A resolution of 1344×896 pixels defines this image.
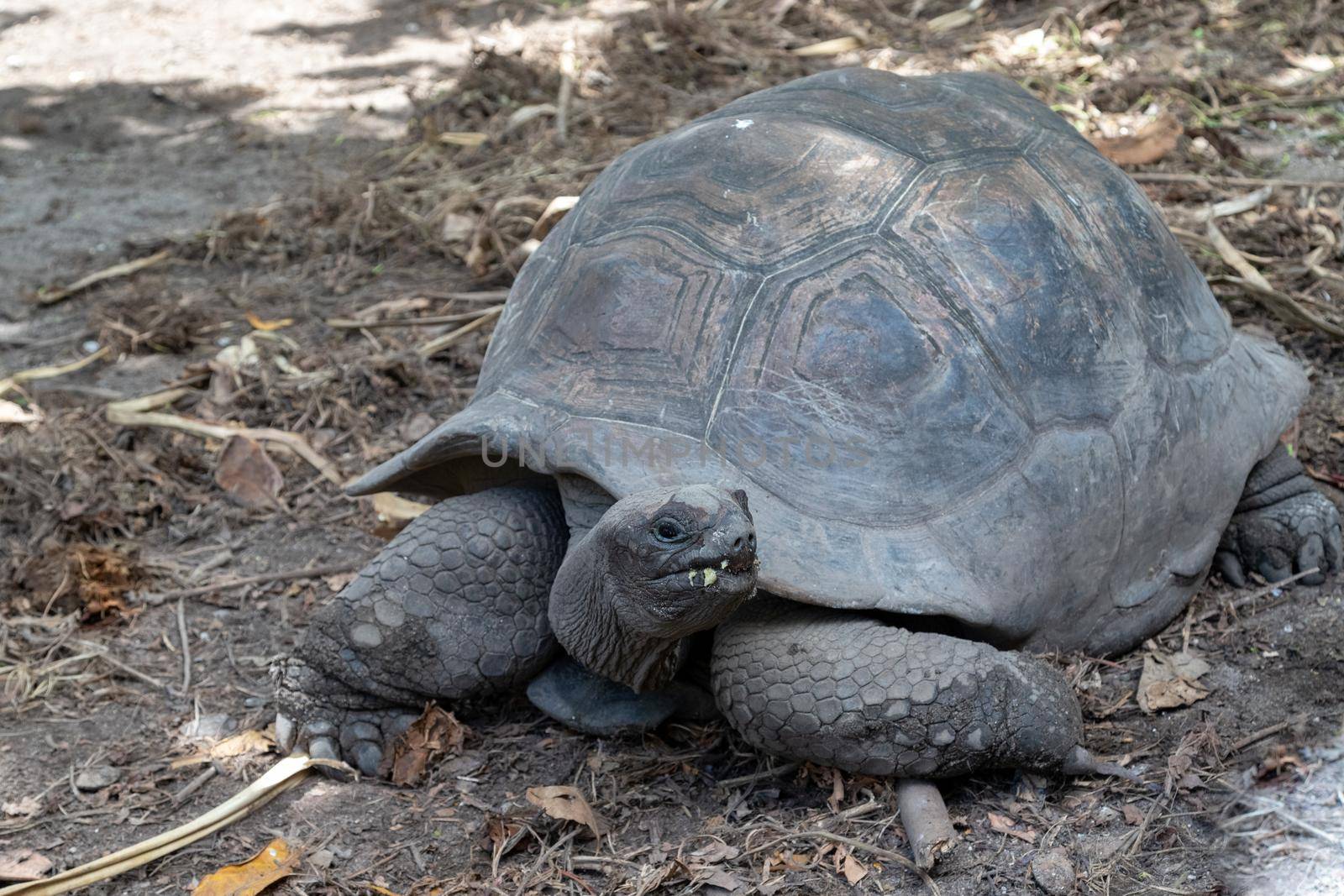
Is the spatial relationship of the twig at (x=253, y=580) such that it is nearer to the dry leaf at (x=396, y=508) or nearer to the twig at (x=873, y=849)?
the dry leaf at (x=396, y=508)

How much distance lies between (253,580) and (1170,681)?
256cm

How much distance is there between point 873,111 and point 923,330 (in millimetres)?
715

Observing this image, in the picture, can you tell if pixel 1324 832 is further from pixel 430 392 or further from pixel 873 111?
pixel 430 392

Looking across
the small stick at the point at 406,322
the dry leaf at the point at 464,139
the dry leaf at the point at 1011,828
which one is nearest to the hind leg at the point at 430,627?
the dry leaf at the point at 1011,828

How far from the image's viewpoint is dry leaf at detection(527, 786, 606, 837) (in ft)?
8.86

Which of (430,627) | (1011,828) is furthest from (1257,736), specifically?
(430,627)

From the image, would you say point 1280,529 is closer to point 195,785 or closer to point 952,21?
point 195,785

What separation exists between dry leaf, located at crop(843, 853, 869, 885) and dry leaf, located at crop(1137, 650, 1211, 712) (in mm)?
820

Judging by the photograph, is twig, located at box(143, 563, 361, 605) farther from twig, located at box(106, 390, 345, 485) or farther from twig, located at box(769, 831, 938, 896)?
twig, located at box(769, 831, 938, 896)

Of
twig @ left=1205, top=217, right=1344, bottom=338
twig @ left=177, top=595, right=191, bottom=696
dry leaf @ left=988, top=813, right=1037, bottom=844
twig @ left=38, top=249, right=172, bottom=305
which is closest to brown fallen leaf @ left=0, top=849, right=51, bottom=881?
twig @ left=177, top=595, right=191, bottom=696

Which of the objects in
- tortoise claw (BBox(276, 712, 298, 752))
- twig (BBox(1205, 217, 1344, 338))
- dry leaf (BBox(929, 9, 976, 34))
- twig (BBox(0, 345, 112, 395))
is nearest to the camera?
tortoise claw (BBox(276, 712, 298, 752))

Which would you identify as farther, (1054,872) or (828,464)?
(828,464)

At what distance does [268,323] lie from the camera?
17.6ft

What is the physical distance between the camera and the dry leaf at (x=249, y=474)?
4.33m
